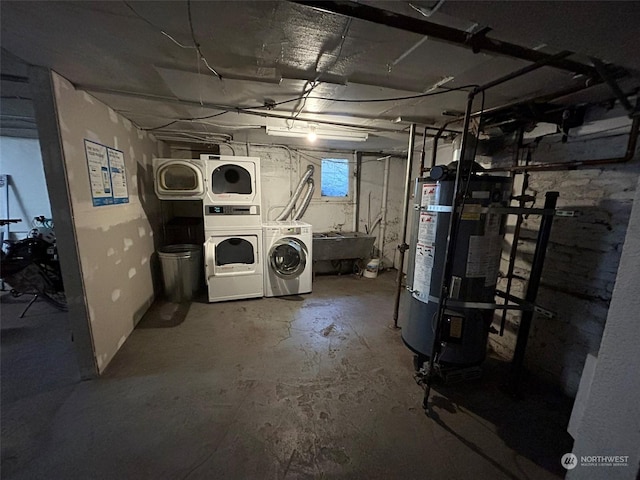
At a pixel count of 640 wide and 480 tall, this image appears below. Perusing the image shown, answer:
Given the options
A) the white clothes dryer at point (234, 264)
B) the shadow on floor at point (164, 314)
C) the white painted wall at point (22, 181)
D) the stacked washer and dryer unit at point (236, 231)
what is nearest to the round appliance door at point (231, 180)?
the stacked washer and dryer unit at point (236, 231)

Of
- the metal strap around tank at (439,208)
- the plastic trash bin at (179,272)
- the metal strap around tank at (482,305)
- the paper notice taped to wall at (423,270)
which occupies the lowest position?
the plastic trash bin at (179,272)

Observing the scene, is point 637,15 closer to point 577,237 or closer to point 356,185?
point 577,237

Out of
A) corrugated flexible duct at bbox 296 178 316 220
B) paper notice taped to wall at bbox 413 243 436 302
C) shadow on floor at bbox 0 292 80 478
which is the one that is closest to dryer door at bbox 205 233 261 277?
corrugated flexible duct at bbox 296 178 316 220

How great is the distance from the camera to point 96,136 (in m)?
2.03

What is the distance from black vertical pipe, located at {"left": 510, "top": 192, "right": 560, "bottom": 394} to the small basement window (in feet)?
10.3

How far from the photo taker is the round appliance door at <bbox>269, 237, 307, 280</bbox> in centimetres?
337

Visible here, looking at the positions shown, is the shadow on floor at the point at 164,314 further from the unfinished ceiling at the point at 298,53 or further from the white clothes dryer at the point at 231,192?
the unfinished ceiling at the point at 298,53

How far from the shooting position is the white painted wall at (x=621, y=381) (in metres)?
0.63

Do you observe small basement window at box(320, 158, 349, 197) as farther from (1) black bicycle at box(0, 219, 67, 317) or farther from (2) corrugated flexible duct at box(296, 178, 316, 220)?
(1) black bicycle at box(0, 219, 67, 317)

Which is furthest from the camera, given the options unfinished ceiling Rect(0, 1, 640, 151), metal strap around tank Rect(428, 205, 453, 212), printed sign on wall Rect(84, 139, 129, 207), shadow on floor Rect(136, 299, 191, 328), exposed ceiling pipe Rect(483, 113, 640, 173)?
shadow on floor Rect(136, 299, 191, 328)

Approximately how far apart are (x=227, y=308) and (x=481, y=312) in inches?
106

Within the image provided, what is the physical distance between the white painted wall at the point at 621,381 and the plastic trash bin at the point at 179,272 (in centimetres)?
355

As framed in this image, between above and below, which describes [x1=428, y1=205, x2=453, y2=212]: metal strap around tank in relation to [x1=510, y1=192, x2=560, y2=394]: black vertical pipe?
above

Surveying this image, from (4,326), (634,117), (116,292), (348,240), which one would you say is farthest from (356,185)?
(4,326)
